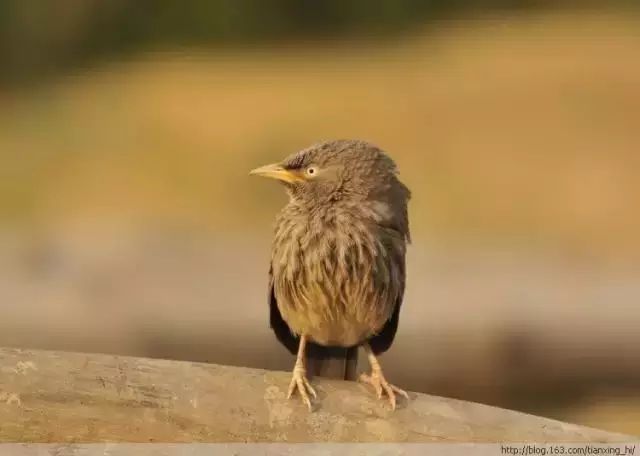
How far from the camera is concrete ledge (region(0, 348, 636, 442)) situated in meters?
1.60

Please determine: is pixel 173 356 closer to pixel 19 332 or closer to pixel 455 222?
pixel 19 332

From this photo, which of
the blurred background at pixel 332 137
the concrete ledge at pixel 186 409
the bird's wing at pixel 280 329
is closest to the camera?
the concrete ledge at pixel 186 409

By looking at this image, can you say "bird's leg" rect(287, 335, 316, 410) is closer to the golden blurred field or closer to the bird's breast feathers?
the bird's breast feathers

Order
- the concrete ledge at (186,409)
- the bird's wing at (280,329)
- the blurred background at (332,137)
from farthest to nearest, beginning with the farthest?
the blurred background at (332,137) → the bird's wing at (280,329) → the concrete ledge at (186,409)

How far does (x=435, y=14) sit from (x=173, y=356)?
91 cm

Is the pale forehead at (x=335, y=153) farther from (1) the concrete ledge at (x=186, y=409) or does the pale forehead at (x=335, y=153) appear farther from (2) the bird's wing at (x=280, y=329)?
(1) the concrete ledge at (x=186, y=409)

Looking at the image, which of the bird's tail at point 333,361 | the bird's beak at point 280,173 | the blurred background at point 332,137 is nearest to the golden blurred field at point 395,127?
the blurred background at point 332,137

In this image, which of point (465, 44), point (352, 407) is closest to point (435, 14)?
point (465, 44)

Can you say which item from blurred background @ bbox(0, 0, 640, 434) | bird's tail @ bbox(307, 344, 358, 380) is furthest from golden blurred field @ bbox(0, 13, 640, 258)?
bird's tail @ bbox(307, 344, 358, 380)

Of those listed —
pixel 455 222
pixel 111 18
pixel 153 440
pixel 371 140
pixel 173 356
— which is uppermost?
pixel 111 18

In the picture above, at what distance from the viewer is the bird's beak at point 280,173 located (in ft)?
5.52

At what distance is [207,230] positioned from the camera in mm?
1898

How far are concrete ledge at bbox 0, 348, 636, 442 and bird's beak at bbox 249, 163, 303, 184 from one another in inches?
14.0

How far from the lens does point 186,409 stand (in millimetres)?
1607
